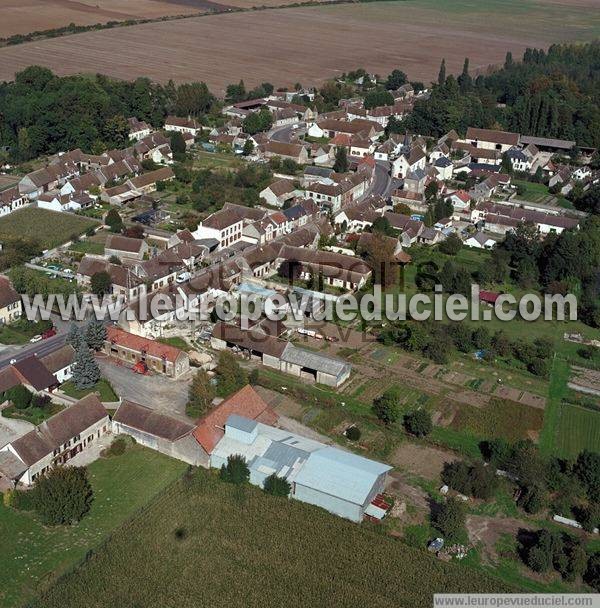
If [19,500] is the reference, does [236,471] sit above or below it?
above

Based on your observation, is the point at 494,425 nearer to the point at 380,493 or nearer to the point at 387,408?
the point at 387,408

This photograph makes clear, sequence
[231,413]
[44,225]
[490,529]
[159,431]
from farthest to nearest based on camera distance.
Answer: [44,225] → [231,413] → [159,431] → [490,529]

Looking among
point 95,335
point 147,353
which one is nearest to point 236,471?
point 147,353

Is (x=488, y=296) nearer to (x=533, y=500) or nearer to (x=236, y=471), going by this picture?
(x=533, y=500)

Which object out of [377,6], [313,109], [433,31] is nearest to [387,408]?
[313,109]

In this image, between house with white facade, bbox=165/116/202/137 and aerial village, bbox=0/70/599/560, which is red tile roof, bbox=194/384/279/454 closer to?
aerial village, bbox=0/70/599/560
